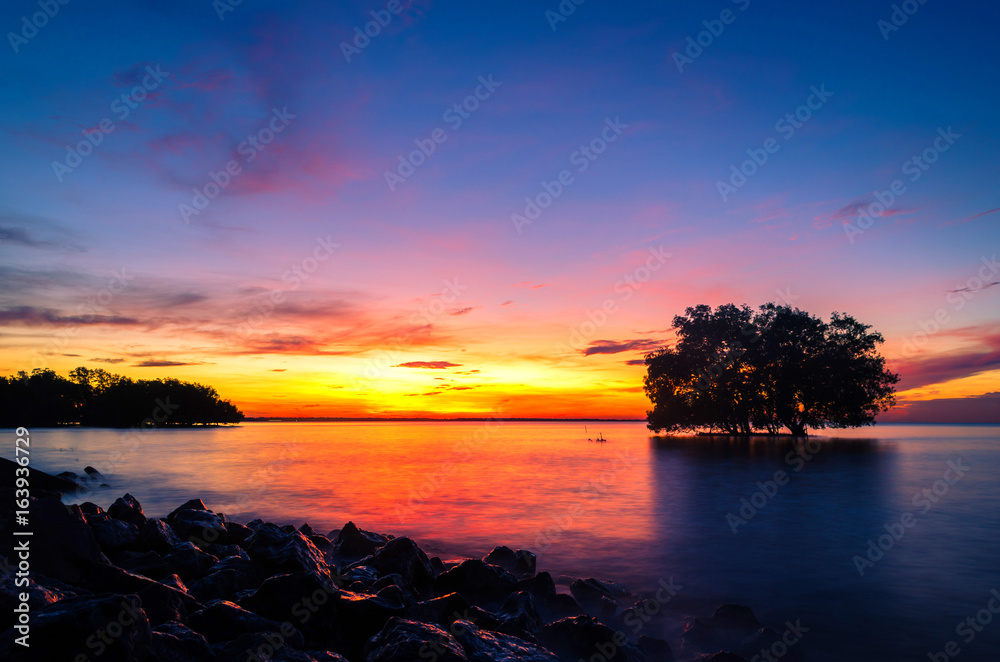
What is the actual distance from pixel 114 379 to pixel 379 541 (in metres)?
151

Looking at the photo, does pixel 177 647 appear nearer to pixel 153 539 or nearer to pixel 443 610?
pixel 443 610

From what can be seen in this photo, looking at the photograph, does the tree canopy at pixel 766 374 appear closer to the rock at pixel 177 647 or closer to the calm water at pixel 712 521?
the calm water at pixel 712 521

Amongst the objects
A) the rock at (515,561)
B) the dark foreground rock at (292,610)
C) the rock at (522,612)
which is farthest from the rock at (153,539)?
the rock at (522,612)

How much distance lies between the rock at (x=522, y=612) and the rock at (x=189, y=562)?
5701 mm

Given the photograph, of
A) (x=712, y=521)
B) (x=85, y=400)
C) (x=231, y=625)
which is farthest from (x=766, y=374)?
(x=85, y=400)

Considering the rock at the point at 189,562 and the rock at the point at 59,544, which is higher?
the rock at the point at 59,544

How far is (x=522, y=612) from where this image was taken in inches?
337

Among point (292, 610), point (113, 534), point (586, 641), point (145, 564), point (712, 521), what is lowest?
point (712, 521)

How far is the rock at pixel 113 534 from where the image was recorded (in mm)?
10461

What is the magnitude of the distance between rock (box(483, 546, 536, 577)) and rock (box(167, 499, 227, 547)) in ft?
21.8

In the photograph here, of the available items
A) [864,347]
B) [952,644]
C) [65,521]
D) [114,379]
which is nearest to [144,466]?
[65,521]

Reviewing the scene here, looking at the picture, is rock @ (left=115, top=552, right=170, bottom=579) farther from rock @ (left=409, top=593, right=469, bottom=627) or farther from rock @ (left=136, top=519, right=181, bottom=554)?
rock @ (left=409, top=593, right=469, bottom=627)

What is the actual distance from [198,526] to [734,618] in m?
12.1

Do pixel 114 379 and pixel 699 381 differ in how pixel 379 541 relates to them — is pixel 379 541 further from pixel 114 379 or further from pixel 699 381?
pixel 114 379
